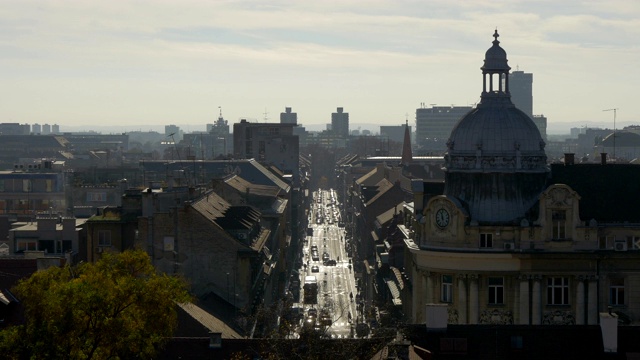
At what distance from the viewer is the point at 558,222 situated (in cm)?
8938

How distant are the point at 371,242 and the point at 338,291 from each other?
6.77 m

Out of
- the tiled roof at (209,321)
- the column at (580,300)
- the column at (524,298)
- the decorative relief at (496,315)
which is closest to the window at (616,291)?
the column at (580,300)

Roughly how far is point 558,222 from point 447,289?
708cm

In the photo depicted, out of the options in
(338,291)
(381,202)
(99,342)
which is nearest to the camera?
(99,342)

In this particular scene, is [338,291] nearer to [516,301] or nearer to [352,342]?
[516,301]

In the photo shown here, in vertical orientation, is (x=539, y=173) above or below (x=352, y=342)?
above

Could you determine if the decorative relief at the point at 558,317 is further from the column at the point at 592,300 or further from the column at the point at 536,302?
Answer: the column at the point at 592,300

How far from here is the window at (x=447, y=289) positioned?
89.4 metres

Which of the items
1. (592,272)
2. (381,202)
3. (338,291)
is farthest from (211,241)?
(381,202)

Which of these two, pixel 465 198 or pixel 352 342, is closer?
pixel 352 342

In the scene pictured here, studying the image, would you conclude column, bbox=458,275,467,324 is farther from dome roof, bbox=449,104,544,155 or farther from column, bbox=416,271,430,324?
dome roof, bbox=449,104,544,155

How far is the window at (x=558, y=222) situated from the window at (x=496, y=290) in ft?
12.8

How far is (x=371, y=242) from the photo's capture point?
565 ft

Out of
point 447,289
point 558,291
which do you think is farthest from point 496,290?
point 558,291
